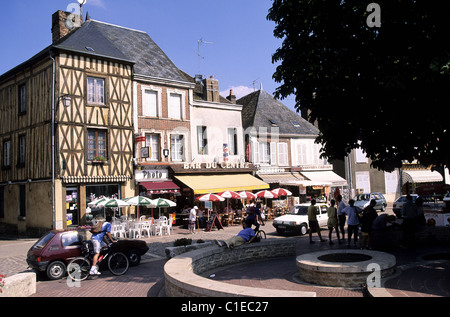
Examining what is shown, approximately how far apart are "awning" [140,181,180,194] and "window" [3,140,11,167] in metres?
8.03

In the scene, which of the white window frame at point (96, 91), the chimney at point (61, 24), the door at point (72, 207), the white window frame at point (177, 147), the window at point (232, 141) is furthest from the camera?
the window at point (232, 141)

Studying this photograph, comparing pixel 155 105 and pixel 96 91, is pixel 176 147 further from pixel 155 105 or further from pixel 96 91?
pixel 96 91

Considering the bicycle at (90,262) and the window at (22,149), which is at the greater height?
the window at (22,149)

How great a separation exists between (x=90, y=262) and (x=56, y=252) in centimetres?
90

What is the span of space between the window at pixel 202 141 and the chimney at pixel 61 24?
9593 millimetres

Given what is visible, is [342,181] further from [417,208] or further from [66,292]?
[66,292]

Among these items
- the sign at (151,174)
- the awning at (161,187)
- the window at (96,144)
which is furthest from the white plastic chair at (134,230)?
the window at (96,144)

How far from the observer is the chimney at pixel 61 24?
886 inches

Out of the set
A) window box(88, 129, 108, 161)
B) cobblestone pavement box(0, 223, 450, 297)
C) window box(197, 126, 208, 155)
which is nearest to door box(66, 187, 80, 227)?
window box(88, 129, 108, 161)

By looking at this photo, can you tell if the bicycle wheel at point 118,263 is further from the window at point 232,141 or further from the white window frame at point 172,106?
the window at point 232,141

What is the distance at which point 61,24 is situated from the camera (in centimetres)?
2258

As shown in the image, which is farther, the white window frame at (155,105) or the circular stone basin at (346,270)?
the white window frame at (155,105)

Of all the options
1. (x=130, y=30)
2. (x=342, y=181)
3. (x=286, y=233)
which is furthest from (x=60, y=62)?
(x=342, y=181)
